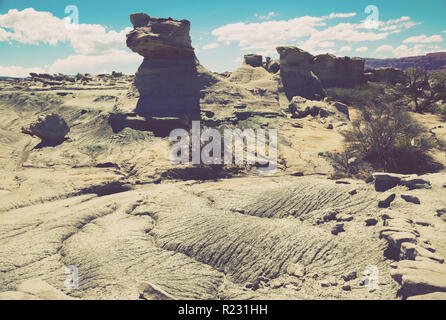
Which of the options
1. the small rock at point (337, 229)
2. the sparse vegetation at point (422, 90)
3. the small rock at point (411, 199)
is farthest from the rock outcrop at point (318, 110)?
the small rock at point (337, 229)

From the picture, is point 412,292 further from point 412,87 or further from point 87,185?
point 412,87

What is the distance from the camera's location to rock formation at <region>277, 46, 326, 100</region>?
78.2ft

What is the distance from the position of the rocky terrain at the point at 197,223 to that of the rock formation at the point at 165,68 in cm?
40

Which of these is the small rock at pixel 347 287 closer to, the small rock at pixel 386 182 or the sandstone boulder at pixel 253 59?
the small rock at pixel 386 182

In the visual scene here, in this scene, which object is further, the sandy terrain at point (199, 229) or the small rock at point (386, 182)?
the small rock at point (386, 182)

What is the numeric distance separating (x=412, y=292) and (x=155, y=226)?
570cm

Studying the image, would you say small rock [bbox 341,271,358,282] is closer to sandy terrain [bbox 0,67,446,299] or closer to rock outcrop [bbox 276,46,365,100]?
sandy terrain [bbox 0,67,446,299]

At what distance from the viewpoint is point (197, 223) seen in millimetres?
7113

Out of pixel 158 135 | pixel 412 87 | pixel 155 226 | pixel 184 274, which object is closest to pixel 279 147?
pixel 158 135

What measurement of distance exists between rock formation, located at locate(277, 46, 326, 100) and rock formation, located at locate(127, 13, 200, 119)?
373 inches

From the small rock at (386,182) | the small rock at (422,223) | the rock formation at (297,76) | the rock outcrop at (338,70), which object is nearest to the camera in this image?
the small rock at (422,223)

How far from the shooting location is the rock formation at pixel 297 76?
23844 mm

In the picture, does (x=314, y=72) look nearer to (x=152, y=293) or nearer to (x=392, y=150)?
(x=392, y=150)
